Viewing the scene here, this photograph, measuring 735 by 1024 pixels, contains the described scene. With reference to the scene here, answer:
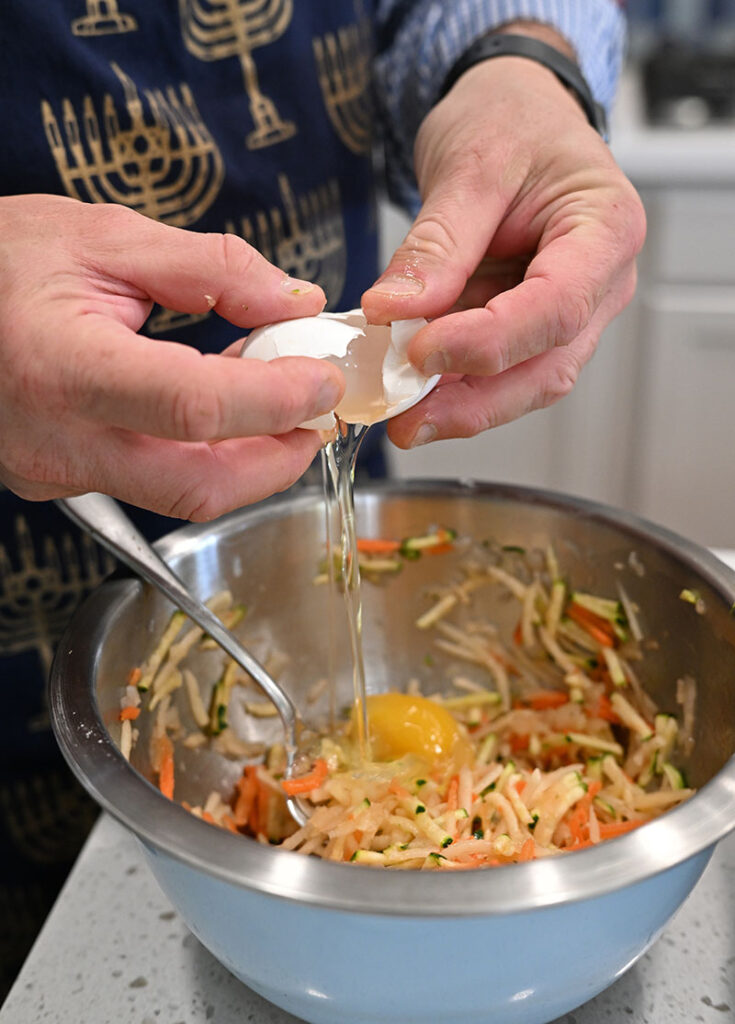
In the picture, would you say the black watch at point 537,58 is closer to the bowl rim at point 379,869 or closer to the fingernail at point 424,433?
the fingernail at point 424,433

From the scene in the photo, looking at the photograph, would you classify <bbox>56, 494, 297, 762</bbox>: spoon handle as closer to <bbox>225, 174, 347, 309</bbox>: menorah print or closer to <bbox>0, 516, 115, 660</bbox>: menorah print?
<bbox>0, 516, 115, 660</bbox>: menorah print

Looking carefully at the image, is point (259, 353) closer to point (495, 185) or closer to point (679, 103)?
point (495, 185)

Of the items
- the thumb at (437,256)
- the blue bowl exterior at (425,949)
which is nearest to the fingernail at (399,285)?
the thumb at (437,256)

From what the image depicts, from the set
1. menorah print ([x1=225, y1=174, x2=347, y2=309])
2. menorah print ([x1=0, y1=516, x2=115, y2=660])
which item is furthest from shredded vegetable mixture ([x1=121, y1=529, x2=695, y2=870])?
menorah print ([x1=225, y1=174, x2=347, y2=309])

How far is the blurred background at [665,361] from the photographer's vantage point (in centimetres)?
192

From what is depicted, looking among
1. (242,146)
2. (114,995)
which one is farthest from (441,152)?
(114,995)

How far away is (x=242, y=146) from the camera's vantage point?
987mm

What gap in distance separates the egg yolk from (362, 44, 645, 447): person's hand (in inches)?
10.2

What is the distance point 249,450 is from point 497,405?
22 centimetres

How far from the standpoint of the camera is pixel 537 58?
36.5 inches

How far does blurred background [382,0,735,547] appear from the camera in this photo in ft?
6.31

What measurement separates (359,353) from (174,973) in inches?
18.0

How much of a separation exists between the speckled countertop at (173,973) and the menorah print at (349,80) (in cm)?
78

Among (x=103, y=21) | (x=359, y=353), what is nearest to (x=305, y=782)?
(x=359, y=353)
